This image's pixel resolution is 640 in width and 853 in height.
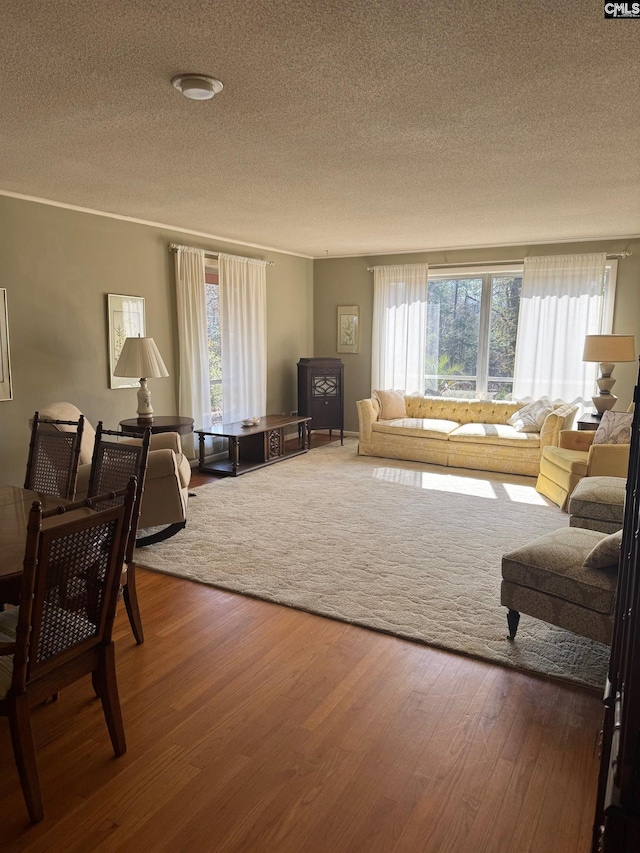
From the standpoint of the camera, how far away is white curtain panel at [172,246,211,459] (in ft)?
19.4

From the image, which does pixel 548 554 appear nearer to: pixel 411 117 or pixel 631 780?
pixel 631 780

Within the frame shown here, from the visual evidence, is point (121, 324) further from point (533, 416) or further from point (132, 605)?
point (533, 416)

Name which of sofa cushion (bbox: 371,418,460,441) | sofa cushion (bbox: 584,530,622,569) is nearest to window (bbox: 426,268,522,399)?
sofa cushion (bbox: 371,418,460,441)

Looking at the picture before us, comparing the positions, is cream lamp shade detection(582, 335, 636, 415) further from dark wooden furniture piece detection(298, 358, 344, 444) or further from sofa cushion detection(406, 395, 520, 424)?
dark wooden furniture piece detection(298, 358, 344, 444)

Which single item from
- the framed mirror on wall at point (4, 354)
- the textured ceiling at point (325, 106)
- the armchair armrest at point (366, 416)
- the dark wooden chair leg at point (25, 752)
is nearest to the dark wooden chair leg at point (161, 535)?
the framed mirror on wall at point (4, 354)

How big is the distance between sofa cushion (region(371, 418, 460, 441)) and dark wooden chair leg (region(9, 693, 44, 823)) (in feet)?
17.3

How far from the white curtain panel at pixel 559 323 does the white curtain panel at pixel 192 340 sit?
3.72 m

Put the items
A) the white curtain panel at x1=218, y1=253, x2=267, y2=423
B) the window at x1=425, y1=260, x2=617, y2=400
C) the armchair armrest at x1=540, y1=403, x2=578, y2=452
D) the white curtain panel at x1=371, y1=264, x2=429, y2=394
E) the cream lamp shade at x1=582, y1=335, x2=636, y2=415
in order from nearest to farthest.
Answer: the cream lamp shade at x1=582, y1=335, x2=636, y2=415 → the armchair armrest at x1=540, y1=403, x2=578, y2=452 → the white curtain panel at x1=218, y1=253, x2=267, y2=423 → the window at x1=425, y1=260, x2=617, y2=400 → the white curtain panel at x1=371, y1=264, x2=429, y2=394

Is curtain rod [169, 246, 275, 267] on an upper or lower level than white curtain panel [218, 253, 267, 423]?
upper

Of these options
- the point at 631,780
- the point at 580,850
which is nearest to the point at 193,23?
the point at 631,780

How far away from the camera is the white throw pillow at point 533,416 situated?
608cm

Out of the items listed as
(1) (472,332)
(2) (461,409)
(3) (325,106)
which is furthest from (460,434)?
(3) (325,106)

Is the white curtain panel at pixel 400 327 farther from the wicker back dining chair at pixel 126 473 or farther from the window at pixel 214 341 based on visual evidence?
the wicker back dining chair at pixel 126 473

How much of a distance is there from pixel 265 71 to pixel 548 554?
2.40m
